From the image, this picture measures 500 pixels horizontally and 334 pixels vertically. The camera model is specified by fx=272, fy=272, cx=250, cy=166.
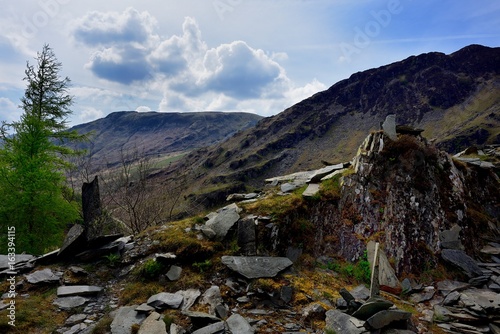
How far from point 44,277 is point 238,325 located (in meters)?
6.58

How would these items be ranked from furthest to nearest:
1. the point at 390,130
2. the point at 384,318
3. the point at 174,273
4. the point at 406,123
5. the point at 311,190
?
the point at 406,123
the point at 390,130
the point at 311,190
the point at 174,273
the point at 384,318

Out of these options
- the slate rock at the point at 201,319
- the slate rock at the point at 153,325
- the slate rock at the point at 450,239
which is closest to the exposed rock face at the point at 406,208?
the slate rock at the point at 450,239

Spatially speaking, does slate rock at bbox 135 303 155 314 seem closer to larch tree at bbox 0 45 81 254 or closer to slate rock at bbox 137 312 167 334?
slate rock at bbox 137 312 167 334

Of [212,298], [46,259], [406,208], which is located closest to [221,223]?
[212,298]

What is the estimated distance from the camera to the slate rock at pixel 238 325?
670cm

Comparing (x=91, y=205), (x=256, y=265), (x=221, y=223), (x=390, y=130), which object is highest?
(x=390, y=130)

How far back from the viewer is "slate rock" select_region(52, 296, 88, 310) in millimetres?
7771

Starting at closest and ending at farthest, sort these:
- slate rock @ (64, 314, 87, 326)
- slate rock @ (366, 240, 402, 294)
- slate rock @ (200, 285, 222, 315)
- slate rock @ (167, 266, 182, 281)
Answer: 1. slate rock @ (64, 314, 87, 326)
2. slate rock @ (200, 285, 222, 315)
3. slate rock @ (167, 266, 182, 281)
4. slate rock @ (366, 240, 402, 294)

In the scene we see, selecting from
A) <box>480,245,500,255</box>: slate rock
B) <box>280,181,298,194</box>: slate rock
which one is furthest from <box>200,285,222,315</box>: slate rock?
<box>480,245,500,255</box>: slate rock

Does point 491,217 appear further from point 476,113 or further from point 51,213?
point 476,113

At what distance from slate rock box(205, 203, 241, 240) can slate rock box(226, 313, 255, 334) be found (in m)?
3.72

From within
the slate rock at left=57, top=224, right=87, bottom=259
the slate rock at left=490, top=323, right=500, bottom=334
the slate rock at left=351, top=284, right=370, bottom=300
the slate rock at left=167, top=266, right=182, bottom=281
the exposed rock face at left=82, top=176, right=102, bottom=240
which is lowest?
the slate rock at left=490, top=323, right=500, bottom=334

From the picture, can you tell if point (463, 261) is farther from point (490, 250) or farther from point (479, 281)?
point (490, 250)

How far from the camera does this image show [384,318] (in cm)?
669
